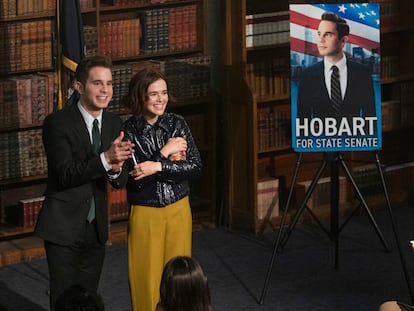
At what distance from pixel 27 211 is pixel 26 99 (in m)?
0.80

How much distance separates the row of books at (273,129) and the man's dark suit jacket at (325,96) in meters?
1.60

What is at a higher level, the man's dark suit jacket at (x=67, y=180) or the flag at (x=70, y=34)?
the flag at (x=70, y=34)

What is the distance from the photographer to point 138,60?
8.73 metres

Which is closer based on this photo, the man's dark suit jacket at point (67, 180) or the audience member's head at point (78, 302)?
the audience member's head at point (78, 302)

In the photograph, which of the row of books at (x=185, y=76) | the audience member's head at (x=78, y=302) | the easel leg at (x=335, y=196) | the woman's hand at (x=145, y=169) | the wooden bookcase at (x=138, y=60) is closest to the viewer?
the audience member's head at (x=78, y=302)

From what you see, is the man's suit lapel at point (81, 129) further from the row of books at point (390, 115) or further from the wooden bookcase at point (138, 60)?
the row of books at point (390, 115)

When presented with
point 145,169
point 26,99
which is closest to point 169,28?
point 26,99

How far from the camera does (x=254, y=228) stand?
883 centimetres

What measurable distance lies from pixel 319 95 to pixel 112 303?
6.08ft

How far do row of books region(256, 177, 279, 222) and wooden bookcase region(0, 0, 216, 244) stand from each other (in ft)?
1.26

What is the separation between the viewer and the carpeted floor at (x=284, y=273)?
7156 millimetres

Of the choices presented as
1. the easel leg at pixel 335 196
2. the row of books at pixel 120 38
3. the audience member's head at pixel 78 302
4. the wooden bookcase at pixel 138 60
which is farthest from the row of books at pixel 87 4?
the audience member's head at pixel 78 302

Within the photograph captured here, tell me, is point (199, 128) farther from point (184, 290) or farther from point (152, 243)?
point (184, 290)

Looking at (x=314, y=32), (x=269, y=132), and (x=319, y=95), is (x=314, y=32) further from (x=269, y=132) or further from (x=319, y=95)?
(x=269, y=132)
